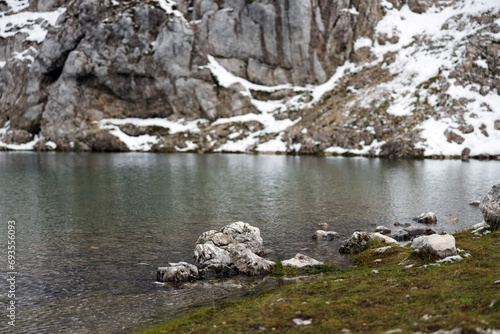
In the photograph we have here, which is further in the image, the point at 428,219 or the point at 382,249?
the point at 428,219

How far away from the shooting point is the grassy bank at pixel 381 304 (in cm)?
1211

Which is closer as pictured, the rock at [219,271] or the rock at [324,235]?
the rock at [219,271]

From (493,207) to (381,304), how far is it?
62.4 ft

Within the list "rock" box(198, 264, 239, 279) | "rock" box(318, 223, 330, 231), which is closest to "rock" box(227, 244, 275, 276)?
"rock" box(198, 264, 239, 279)

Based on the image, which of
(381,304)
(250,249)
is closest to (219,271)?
(250,249)

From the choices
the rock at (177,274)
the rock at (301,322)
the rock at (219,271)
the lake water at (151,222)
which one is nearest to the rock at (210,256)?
the rock at (219,271)

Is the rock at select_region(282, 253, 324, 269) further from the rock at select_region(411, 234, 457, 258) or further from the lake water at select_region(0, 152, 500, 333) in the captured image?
the rock at select_region(411, 234, 457, 258)

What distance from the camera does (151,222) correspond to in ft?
128

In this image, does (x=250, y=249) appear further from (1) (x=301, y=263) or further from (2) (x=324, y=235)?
(2) (x=324, y=235)

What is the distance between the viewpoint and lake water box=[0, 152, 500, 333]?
63.0 ft

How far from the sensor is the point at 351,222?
3950 cm

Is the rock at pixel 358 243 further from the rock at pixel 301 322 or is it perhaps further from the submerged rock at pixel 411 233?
the rock at pixel 301 322

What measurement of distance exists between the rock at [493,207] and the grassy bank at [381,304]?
7352 mm

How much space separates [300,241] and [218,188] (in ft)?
109
